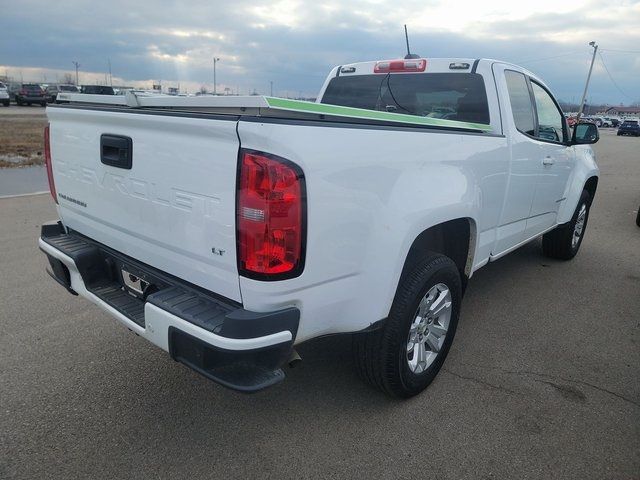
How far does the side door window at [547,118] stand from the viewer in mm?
4316

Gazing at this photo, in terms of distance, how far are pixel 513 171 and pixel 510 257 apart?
2.54 meters

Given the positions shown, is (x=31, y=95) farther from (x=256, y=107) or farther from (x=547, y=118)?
(x=256, y=107)

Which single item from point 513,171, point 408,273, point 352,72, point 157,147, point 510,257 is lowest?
point 510,257

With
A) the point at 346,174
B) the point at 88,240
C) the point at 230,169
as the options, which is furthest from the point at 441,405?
the point at 88,240

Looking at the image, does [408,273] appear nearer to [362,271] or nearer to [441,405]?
[362,271]

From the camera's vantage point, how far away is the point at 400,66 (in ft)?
13.4

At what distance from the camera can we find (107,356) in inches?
128

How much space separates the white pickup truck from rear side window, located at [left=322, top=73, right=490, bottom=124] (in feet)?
1.41

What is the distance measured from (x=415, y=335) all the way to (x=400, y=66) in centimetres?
233

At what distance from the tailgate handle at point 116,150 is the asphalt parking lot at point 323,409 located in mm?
1348

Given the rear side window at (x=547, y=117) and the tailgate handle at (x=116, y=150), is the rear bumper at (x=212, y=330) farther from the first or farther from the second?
the rear side window at (x=547, y=117)

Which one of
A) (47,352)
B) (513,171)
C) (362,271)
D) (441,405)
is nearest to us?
(362,271)

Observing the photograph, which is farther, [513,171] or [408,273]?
[513,171]

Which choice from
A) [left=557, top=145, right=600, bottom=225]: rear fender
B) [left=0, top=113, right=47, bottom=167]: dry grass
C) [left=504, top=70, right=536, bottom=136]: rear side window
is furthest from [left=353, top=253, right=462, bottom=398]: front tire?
[left=0, top=113, right=47, bottom=167]: dry grass
